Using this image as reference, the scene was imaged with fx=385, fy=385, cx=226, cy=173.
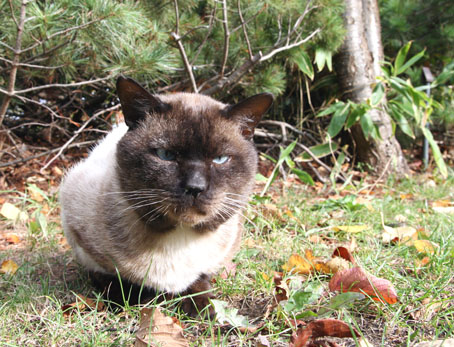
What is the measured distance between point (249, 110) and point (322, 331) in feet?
3.03

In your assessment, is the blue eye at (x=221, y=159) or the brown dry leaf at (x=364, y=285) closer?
the brown dry leaf at (x=364, y=285)

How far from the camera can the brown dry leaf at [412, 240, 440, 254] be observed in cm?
179

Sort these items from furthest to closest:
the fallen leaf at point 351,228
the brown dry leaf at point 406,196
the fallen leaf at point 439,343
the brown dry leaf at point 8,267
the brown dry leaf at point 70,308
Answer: the brown dry leaf at point 406,196 < the fallen leaf at point 351,228 < the brown dry leaf at point 8,267 < the brown dry leaf at point 70,308 < the fallen leaf at point 439,343

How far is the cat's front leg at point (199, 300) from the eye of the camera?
1540 mm

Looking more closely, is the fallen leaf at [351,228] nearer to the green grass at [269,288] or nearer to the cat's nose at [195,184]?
the green grass at [269,288]

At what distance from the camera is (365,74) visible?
3.95 m

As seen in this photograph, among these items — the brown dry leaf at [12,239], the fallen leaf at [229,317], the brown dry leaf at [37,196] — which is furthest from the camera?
the brown dry leaf at [37,196]

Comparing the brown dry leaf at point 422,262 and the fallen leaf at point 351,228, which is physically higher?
the brown dry leaf at point 422,262

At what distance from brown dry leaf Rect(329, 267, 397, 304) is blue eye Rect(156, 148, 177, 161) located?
809 mm

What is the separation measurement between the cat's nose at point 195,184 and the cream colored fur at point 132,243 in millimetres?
253

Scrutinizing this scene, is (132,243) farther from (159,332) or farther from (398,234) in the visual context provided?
(398,234)

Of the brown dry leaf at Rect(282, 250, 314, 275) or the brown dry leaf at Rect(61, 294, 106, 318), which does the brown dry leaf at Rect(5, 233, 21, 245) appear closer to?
the brown dry leaf at Rect(61, 294, 106, 318)

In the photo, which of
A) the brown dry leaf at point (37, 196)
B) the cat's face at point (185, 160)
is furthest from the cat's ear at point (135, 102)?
the brown dry leaf at point (37, 196)

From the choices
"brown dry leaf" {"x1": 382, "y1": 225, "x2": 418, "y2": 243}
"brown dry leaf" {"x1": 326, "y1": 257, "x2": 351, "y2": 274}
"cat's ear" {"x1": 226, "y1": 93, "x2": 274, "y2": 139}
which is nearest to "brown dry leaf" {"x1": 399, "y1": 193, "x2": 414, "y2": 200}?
"brown dry leaf" {"x1": 382, "y1": 225, "x2": 418, "y2": 243}
